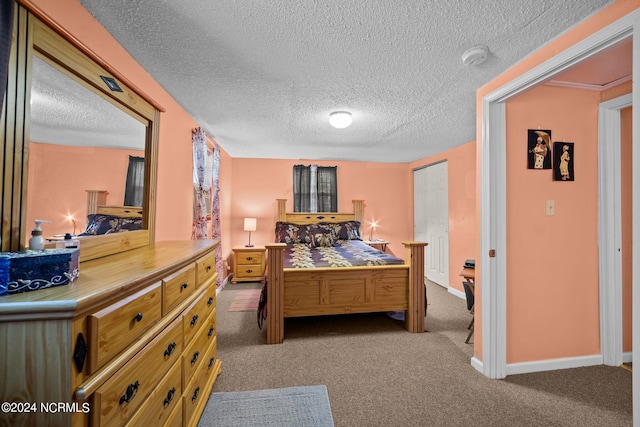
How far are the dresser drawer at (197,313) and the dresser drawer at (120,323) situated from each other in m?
0.31

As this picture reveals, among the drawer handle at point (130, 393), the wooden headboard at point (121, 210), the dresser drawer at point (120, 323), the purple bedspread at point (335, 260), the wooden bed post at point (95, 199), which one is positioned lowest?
the drawer handle at point (130, 393)

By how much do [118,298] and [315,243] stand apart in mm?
3294

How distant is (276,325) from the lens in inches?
94.7

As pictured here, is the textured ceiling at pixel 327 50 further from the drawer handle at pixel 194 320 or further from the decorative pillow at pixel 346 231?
the decorative pillow at pixel 346 231

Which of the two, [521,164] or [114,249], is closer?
[114,249]

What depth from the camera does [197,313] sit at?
146 centimetres

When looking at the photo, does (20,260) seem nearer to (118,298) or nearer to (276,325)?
(118,298)

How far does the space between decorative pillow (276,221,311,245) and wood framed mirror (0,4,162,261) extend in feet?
8.97

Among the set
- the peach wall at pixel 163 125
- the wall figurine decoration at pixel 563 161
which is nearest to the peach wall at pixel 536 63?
the wall figurine decoration at pixel 563 161

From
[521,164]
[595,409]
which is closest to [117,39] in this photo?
[521,164]

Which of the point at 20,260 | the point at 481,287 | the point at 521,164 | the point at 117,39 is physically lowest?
the point at 481,287

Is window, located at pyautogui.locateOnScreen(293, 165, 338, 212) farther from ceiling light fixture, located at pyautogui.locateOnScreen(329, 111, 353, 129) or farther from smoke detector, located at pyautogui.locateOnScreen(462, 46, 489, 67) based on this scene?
smoke detector, located at pyautogui.locateOnScreen(462, 46, 489, 67)

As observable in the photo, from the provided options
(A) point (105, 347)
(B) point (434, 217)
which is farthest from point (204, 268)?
(B) point (434, 217)

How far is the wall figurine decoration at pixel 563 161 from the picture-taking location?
201 cm
